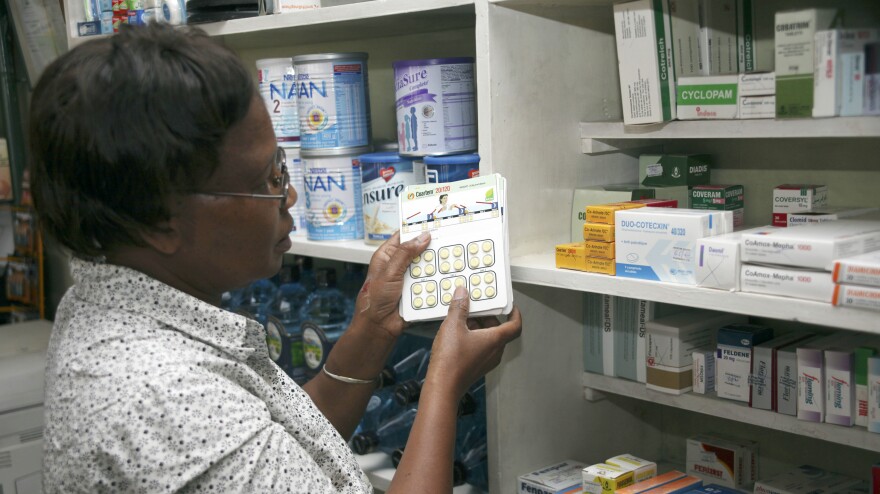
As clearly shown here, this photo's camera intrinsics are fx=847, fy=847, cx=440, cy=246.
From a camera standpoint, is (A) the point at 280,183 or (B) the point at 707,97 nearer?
(A) the point at 280,183

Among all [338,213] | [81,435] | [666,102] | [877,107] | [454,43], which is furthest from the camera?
[454,43]

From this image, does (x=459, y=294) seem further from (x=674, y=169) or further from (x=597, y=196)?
(x=674, y=169)

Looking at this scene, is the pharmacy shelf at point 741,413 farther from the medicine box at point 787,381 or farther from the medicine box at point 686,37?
the medicine box at point 686,37

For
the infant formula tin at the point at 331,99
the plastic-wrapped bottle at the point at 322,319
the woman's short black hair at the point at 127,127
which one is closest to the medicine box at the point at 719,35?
the infant formula tin at the point at 331,99

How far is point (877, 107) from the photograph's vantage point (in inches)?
42.8

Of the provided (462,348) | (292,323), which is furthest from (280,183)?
(292,323)

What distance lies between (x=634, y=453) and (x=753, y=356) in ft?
1.61

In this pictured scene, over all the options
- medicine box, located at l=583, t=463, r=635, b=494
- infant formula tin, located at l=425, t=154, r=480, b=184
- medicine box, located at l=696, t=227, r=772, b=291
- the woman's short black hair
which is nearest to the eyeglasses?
the woman's short black hair

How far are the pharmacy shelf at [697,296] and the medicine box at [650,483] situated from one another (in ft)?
1.11

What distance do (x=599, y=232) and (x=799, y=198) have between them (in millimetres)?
341

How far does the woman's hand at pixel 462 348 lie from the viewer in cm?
122

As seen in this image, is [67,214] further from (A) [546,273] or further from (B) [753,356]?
(B) [753,356]

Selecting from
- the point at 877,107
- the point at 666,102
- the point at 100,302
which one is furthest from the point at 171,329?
the point at 877,107

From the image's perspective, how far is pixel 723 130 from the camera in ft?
4.19
